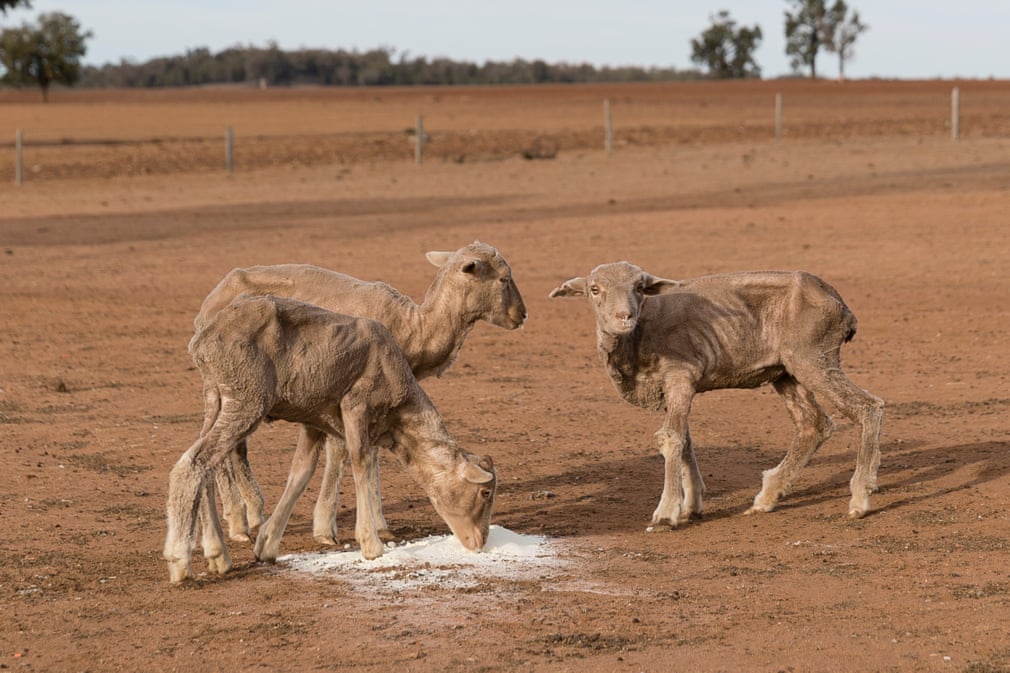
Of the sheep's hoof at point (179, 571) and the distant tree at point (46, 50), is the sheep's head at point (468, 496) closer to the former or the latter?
the sheep's hoof at point (179, 571)

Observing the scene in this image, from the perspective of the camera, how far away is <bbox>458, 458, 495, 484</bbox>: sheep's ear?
9102mm

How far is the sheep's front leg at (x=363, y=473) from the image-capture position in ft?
30.0

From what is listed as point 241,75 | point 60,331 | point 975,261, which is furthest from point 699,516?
point 241,75

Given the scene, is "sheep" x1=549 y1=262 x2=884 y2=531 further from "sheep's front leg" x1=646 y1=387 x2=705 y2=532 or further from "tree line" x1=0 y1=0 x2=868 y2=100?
"tree line" x1=0 y1=0 x2=868 y2=100

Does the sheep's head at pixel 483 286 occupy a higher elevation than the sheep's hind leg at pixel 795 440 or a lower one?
higher

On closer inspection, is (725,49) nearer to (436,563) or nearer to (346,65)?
(346,65)

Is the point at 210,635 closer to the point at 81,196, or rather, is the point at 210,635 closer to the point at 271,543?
the point at 271,543

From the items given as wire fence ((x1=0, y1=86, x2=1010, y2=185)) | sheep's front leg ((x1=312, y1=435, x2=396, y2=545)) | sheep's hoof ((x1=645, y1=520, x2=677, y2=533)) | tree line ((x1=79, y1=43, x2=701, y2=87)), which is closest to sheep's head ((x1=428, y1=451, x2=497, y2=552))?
sheep's front leg ((x1=312, y1=435, x2=396, y2=545))

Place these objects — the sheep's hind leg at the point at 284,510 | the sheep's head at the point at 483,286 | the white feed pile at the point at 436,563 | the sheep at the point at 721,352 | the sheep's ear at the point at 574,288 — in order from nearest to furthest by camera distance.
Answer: the white feed pile at the point at 436,563, the sheep's hind leg at the point at 284,510, the sheep's head at the point at 483,286, the sheep at the point at 721,352, the sheep's ear at the point at 574,288

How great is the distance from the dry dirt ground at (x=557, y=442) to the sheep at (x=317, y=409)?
48 cm

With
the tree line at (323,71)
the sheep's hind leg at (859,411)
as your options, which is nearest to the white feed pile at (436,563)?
the sheep's hind leg at (859,411)

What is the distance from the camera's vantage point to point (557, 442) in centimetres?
1308

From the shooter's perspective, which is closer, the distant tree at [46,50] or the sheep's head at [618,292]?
the sheep's head at [618,292]

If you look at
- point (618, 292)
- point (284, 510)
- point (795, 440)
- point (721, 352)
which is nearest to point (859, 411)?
point (795, 440)
